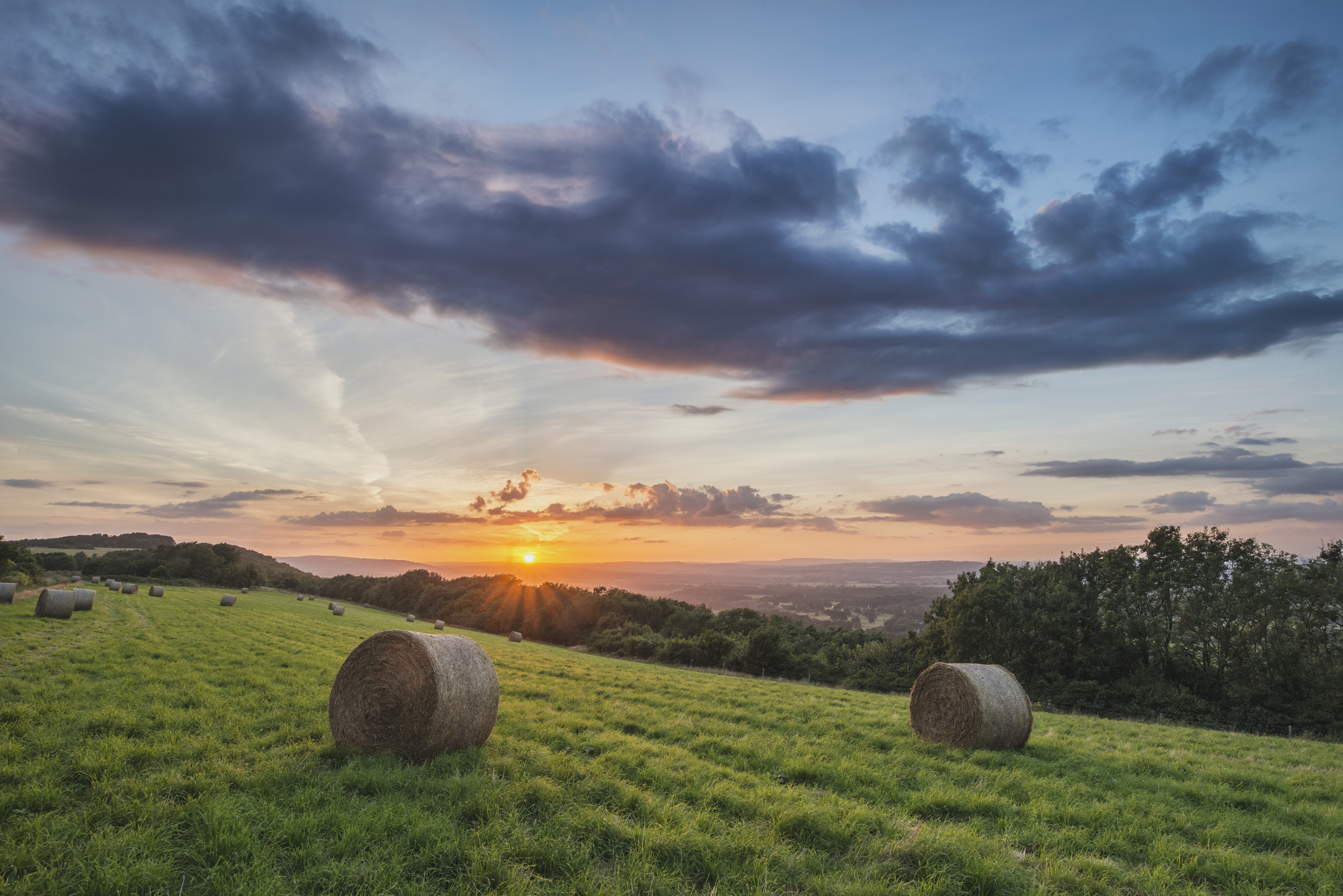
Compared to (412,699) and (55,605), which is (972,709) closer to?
(412,699)

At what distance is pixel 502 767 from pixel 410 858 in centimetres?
310

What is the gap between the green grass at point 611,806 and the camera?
225 inches

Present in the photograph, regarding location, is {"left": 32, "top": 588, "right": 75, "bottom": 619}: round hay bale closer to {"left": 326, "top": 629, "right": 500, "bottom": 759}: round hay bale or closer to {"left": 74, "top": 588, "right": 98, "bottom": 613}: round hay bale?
{"left": 74, "top": 588, "right": 98, "bottom": 613}: round hay bale

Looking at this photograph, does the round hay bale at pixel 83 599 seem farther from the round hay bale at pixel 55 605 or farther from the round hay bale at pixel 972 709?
the round hay bale at pixel 972 709

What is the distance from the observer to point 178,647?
19.0 m

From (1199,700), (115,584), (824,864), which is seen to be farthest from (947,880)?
(115,584)

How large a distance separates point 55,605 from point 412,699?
2914cm

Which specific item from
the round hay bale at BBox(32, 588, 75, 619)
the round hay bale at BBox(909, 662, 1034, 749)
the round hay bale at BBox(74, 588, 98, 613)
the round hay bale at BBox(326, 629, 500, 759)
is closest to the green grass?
the round hay bale at BBox(326, 629, 500, 759)

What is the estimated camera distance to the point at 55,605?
86.8ft

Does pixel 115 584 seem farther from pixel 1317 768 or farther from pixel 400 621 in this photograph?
pixel 1317 768

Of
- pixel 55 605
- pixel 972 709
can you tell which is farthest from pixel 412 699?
pixel 55 605

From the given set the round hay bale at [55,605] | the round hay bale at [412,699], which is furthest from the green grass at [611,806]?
the round hay bale at [55,605]

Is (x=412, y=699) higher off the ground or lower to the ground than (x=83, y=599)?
higher

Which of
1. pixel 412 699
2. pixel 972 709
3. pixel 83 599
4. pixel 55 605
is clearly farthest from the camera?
pixel 83 599
